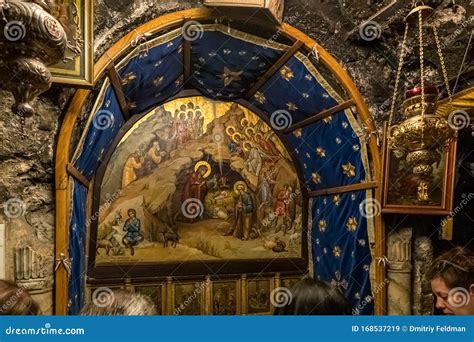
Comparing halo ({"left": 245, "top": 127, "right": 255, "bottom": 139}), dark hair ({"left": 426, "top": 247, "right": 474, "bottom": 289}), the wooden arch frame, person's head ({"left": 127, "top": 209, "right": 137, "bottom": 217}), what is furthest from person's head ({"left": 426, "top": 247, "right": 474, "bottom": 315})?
halo ({"left": 245, "top": 127, "right": 255, "bottom": 139})

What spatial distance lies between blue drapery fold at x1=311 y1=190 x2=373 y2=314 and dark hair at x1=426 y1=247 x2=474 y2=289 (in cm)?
188

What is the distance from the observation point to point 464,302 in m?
2.07

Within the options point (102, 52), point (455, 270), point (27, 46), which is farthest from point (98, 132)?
point (455, 270)

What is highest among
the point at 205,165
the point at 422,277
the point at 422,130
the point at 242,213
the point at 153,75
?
the point at 153,75

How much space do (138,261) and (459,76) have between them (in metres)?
3.54

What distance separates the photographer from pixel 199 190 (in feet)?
17.2

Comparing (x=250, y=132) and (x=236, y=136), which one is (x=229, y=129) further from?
(x=250, y=132)

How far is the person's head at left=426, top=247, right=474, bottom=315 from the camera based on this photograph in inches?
82.1

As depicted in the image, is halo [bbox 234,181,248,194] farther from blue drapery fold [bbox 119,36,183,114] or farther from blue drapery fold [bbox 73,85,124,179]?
blue drapery fold [bbox 73,85,124,179]

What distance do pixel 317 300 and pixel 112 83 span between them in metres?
2.41

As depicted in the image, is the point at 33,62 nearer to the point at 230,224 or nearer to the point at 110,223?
the point at 110,223

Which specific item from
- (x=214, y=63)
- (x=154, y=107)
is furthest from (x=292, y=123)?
(x=154, y=107)

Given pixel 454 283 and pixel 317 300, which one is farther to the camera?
pixel 454 283

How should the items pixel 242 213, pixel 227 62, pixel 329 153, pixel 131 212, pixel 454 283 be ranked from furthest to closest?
pixel 242 213, pixel 131 212, pixel 329 153, pixel 227 62, pixel 454 283
